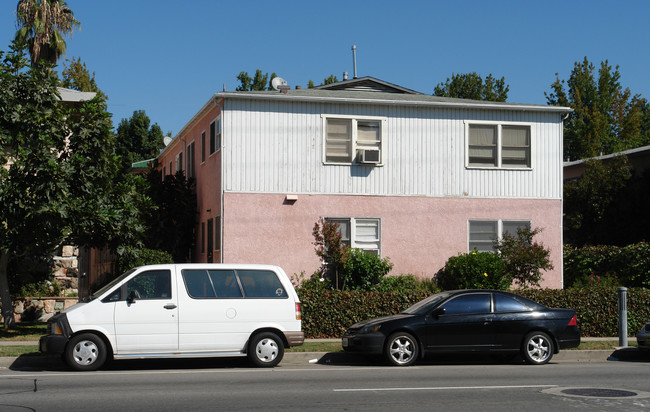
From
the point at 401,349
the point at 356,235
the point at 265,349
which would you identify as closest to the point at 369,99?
the point at 356,235

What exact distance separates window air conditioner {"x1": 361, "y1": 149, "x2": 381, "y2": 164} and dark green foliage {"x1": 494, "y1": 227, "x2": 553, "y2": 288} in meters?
4.18

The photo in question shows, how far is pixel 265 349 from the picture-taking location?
13.9 m

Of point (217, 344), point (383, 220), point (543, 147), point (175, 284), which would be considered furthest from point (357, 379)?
point (543, 147)

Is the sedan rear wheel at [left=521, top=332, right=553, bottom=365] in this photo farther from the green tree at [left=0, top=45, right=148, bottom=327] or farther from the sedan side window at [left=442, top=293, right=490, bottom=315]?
the green tree at [left=0, top=45, right=148, bottom=327]

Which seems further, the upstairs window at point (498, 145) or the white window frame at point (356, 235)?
the upstairs window at point (498, 145)

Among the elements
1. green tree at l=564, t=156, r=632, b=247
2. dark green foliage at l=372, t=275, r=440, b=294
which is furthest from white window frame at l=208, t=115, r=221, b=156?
green tree at l=564, t=156, r=632, b=247

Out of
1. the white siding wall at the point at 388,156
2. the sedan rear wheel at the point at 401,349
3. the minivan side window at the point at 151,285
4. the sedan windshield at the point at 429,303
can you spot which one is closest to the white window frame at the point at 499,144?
the white siding wall at the point at 388,156

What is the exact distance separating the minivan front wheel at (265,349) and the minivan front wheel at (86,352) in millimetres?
2514

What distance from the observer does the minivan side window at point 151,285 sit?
13.5 m

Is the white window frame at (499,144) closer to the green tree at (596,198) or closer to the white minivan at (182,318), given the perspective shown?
the white minivan at (182,318)

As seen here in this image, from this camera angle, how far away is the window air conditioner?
22.4m

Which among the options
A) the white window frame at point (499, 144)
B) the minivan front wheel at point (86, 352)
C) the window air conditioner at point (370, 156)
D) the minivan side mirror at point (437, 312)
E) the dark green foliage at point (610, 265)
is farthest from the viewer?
the dark green foliage at point (610, 265)

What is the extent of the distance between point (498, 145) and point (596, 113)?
36.6m

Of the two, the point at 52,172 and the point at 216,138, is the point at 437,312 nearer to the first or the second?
the point at 52,172
